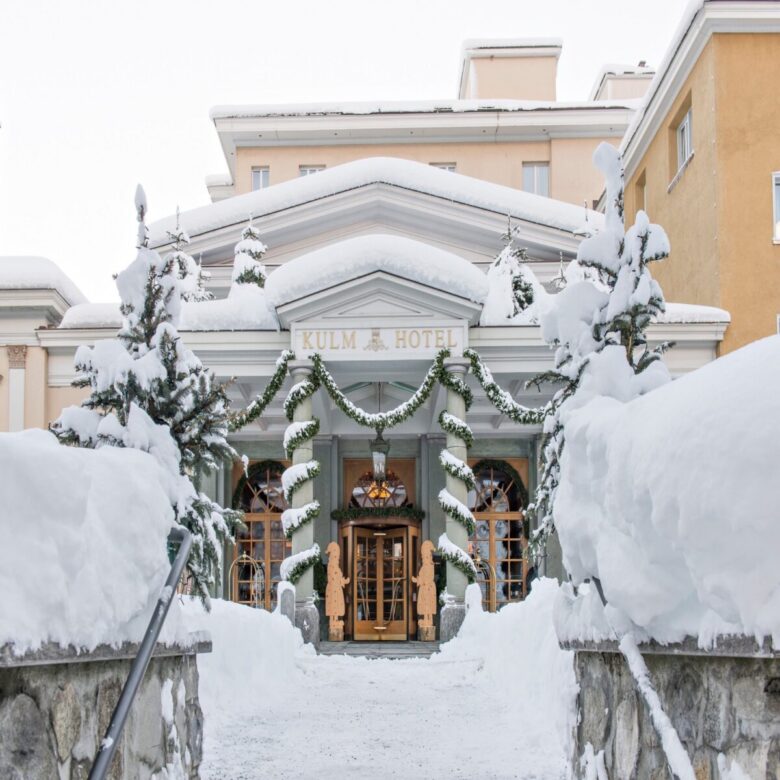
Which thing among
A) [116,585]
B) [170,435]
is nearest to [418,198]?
[170,435]

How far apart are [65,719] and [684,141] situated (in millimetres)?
23060

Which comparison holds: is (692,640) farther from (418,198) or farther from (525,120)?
(525,120)

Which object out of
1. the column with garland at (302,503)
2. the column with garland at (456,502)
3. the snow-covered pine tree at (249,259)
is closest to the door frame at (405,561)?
the column with garland at (456,502)

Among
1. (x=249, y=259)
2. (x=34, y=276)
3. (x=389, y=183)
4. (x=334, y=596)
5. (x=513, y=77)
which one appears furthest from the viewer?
(x=513, y=77)

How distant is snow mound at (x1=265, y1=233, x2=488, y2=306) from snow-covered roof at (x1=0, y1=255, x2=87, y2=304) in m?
7.94

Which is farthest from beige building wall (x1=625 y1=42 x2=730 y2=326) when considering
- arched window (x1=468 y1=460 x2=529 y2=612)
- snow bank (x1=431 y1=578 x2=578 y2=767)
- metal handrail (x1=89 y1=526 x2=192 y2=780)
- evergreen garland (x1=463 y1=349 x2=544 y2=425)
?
metal handrail (x1=89 y1=526 x2=192 y2=780)

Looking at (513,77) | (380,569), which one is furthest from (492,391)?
(513,77)

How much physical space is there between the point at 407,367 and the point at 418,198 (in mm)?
6689

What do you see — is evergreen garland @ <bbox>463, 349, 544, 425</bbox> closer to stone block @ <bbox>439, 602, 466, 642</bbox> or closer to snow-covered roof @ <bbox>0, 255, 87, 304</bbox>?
stone block @ <bbox>439, 602, 466, 642</bbox>

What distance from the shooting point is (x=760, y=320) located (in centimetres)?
2155

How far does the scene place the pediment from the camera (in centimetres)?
1894

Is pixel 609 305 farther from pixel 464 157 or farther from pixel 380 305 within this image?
pixel 464 157

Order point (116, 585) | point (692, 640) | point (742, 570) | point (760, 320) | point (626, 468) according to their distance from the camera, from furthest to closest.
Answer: point (760, 320) → point (116, 585) → point (626, 468) → point (692, 640) → point (742, 570)

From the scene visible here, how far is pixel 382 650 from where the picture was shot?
1825 cm
